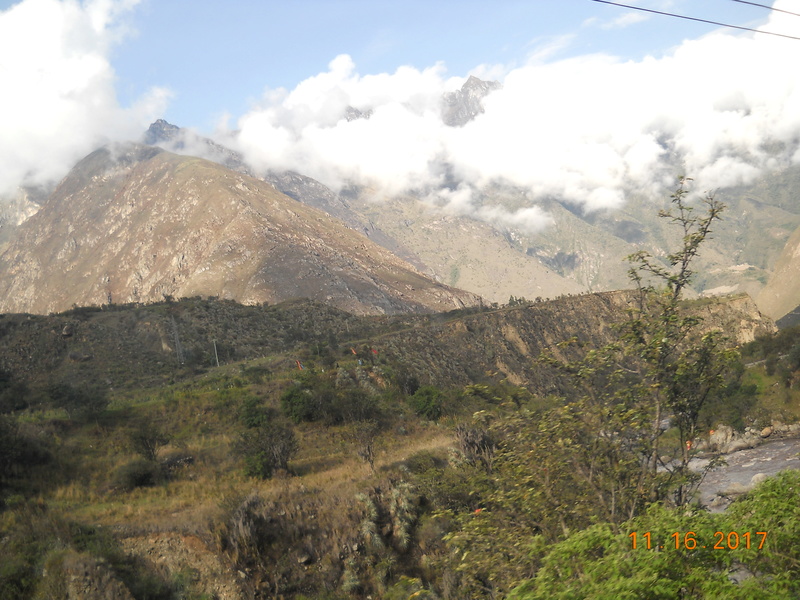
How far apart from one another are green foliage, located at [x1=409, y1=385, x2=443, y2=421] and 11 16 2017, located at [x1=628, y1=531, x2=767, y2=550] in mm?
30252

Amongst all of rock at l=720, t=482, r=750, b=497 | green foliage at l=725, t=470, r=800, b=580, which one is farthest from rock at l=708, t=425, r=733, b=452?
green foliage at l=725, t=470, r=800, b=580

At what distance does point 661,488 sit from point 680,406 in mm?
1783

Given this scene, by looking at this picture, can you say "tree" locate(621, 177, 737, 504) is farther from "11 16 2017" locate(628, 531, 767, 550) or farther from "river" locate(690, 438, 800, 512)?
"river" locate(690, 438, 800, 512)

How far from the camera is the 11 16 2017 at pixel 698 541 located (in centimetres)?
868

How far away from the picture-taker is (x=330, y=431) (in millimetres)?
34156

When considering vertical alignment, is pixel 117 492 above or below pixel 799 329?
above

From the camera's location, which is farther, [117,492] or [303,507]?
[117,492]

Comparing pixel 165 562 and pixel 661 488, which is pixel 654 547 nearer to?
pixel 661 488

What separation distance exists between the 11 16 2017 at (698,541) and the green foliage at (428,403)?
1191 inches

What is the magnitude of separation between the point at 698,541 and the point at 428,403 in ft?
104

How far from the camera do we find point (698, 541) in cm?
881

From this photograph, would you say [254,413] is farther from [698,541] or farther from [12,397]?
[698,541]

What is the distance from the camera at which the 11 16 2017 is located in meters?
8.68

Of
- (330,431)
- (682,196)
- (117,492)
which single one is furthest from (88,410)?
(682,196)
